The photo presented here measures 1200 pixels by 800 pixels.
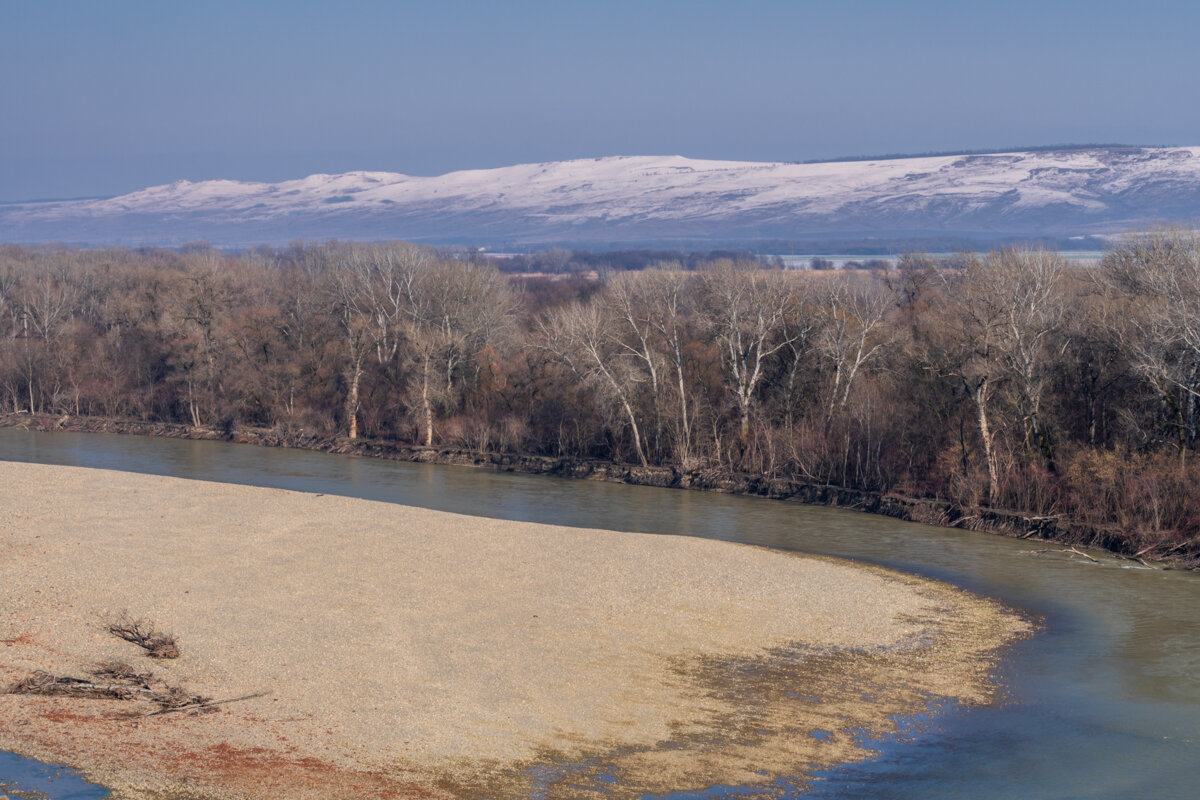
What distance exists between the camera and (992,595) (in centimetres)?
2805

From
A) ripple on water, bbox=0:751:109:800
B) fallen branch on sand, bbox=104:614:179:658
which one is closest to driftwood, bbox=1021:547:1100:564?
fallen branch on sand, bbox=104:614:179:658

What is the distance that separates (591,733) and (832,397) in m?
31.3

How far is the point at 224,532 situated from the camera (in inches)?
1171

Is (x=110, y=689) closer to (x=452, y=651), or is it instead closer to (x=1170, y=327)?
(x=452, y=651)

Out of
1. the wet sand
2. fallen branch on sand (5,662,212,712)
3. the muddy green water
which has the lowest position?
the muddy green water

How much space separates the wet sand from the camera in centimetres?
1552

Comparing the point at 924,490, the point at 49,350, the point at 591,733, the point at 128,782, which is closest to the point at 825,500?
the point at 924,490

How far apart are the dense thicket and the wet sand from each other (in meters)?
11.3

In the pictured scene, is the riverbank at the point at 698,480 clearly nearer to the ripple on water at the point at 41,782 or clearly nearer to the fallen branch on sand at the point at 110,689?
the fallen branch on sand at the point at 110,689

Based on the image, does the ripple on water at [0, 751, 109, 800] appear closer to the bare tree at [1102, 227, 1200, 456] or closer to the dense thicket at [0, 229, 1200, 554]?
the dense thicket at [0, 229, 1200, 554]

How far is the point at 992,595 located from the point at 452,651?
14372 millimetres

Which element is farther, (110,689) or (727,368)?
(727,368)

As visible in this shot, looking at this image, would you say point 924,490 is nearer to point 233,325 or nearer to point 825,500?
point 825,500

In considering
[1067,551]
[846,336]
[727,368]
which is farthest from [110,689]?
[846,336]
